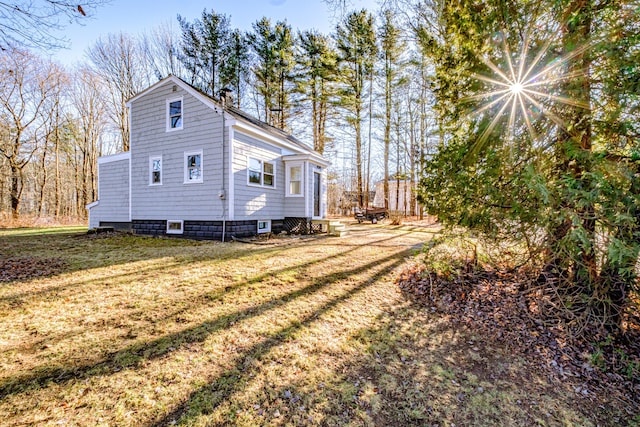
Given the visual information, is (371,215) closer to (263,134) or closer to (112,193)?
(263,134)

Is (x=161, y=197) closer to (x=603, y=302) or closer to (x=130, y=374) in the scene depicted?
(x=130, y=374)

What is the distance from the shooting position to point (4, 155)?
16.1m

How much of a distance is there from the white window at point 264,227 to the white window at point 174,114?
177 inches

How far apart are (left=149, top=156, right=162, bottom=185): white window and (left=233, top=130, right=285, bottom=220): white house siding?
3432mm

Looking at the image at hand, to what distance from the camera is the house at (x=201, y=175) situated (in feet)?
29.2

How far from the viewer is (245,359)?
2676 mm

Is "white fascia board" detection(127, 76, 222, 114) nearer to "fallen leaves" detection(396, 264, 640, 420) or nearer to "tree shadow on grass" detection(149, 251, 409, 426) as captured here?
"tree shadow on grass" detection(149, 251, 409, 426)

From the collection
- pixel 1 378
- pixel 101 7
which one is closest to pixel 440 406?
pixel 1 378

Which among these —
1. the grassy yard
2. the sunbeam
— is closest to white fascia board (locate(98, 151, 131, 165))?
the grassy yard

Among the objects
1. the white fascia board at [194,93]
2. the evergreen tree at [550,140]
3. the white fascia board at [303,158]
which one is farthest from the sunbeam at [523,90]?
the white fascia board at [194,93]

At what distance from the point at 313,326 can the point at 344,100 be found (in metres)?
16.7

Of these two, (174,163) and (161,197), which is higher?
(174,163)

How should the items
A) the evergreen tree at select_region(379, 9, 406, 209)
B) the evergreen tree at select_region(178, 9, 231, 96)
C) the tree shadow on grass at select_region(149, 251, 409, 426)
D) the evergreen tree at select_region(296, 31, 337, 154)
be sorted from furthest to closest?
1. the evergreen tree at select_region(296, 31, 337, 154)
2. the evergreen tree at select_region(178, 9, 231, 96)
3. the evergreen tree at select_region(379, 9, 406, 209)
4. the tree shadow on grass at select_region(149, 251, 409, 426)

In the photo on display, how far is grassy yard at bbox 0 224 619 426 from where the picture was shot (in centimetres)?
211
